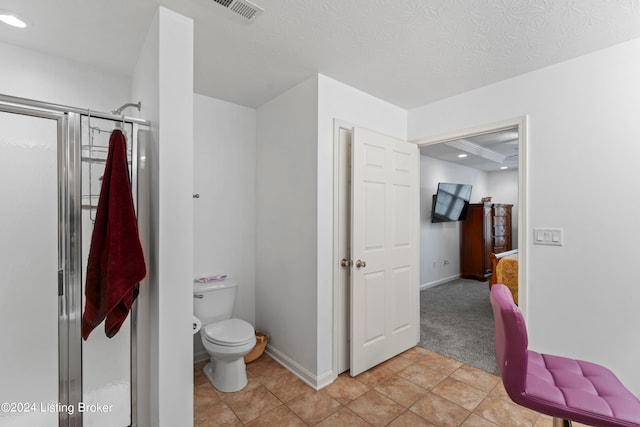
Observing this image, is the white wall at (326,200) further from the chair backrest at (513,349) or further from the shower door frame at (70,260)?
the shower door frame at (70,260)

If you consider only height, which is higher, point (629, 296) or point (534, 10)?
point (534, 10)

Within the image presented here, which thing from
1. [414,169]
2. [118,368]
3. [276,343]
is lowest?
[276,343]

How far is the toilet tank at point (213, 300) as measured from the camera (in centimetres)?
243

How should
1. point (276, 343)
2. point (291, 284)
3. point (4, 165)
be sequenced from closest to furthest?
point (4, 165)
point (291, 284)
point (276, 343)

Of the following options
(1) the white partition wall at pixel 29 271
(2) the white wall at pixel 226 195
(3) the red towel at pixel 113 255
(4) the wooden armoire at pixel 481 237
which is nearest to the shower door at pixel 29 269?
(1) the white partition wall at pixel 29 271

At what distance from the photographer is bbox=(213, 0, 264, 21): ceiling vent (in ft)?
4.79

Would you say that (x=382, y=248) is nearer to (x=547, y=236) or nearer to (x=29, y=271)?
(x=547, y=236)

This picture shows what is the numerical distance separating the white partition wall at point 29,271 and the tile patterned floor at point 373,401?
0.89 meters

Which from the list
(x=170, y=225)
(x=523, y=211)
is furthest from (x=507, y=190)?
(x=170, y=225)

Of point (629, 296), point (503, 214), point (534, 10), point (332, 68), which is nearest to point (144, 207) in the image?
point (332, 68)

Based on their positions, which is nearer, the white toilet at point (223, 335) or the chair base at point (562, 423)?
the chair base at point (562, 423)

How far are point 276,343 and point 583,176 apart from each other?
2.70m

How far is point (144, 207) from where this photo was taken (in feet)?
5.23

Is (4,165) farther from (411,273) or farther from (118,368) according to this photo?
(411,273)
